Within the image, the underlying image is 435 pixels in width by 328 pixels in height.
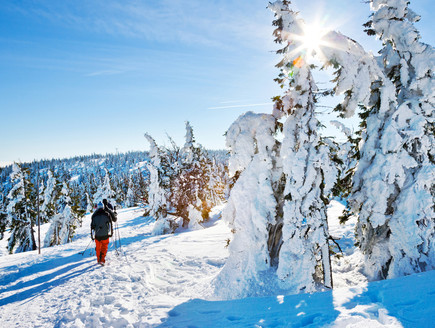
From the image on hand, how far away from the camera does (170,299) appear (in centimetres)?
654

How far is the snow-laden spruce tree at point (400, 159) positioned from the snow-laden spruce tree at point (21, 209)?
33.3m

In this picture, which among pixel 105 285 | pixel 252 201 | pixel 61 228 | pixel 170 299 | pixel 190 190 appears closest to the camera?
pixel 170 299

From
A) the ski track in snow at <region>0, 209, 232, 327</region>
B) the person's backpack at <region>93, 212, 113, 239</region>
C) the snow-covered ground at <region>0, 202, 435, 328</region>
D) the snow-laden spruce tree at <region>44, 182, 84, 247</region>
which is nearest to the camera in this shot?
the snow-covered ground at <region>0, 202, 435, 328</region>

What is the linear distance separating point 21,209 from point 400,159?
119 ft

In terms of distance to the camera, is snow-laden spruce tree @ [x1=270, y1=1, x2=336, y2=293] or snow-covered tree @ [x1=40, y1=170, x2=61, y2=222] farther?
snow-covered tree @ [x1=40, y1=170, x2=61, y2=222]

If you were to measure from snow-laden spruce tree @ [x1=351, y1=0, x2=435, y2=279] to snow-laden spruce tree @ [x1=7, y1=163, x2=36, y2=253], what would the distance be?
1311 inches

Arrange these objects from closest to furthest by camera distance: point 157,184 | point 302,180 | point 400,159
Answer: point 302,180 < point 400,159 < point 157,184

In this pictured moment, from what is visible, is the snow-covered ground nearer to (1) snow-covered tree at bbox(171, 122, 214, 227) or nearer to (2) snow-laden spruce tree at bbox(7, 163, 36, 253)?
(1) snow-covered tree at bbox(171, 122, 214, 227)

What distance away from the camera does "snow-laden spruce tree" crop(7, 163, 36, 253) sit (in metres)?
26.9

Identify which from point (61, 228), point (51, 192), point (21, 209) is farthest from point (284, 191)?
point (51, 192)

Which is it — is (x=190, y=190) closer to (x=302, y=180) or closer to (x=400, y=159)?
(x=302, y=180)

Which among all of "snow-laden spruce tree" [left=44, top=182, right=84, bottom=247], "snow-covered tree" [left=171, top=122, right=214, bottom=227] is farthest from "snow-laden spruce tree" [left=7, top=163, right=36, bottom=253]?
"snow-covered tree" [left=171, top=122, right=214, bottom=227]

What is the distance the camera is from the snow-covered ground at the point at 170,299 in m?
4.02

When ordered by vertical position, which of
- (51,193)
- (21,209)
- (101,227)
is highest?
(51,193)
